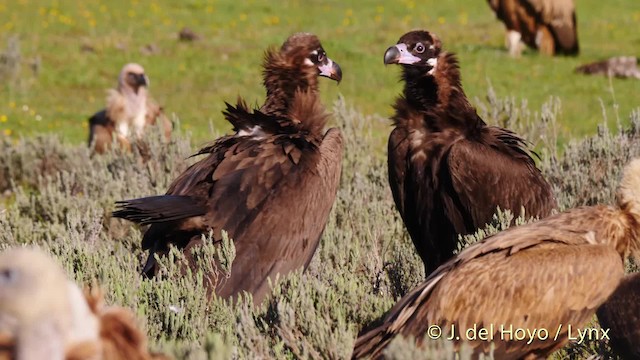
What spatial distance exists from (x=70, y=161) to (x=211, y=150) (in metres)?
5.02

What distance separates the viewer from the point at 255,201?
613cm

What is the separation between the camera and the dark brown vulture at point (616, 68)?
17.8 meters

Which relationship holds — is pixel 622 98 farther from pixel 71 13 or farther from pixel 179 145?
pixel 71 13

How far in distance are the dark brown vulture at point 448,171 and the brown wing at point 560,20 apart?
44.7 feet

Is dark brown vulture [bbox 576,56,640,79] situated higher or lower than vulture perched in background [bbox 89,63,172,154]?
lower

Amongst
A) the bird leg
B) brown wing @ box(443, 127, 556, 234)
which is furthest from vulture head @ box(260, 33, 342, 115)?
the bird leg

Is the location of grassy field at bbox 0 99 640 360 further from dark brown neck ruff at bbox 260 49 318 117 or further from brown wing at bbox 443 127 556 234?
dark brown neck ruff at bbox 260 49 318 117

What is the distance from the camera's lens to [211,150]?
6.70 meters

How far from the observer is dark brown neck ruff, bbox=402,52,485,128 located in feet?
22.9

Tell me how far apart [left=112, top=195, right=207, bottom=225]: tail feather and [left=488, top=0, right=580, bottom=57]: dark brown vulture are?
14898 millimetres

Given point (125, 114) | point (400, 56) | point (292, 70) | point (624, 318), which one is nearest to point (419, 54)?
point (400, 56)

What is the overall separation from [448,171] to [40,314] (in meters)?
4.18

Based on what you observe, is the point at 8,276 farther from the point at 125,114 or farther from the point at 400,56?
the point at 125,114

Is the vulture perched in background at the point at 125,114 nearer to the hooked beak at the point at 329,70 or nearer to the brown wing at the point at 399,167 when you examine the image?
the hooked beak at the point at 329,70
